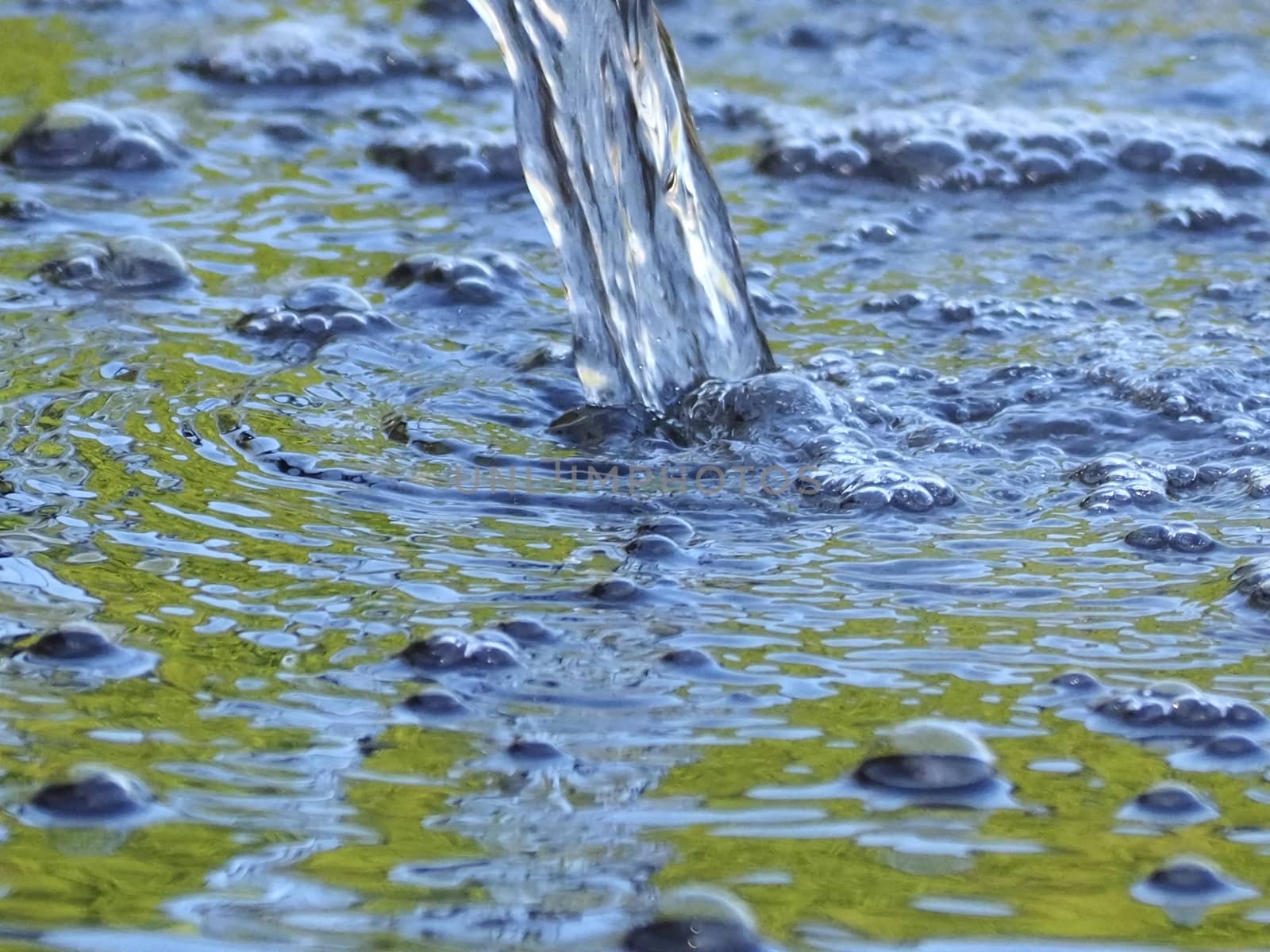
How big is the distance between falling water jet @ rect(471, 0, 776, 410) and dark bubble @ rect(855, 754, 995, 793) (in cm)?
78

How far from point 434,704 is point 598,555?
274 millimetres

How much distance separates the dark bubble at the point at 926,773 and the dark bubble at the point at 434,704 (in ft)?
0.84

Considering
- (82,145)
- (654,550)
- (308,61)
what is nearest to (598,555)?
(654,550)

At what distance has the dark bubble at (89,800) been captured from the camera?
988mm

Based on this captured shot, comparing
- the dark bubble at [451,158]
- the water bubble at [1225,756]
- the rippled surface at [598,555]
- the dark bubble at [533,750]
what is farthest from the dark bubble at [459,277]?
the water bubble at [1225,756]

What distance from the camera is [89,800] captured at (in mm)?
995

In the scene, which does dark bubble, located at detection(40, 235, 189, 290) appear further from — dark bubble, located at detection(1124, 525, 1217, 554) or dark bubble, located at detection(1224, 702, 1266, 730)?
dark bubble, located at detection(1224, 702, 1266, 730)

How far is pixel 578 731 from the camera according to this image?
1093 millimetres

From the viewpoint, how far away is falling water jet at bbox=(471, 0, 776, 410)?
184cm

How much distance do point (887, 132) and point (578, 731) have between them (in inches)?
64.5

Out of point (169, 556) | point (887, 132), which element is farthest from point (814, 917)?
point (887, 132)

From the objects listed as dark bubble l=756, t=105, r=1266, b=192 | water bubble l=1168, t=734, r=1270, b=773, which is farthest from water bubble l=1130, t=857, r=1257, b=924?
dark bubble l=756, t=105, r=1266, b=192

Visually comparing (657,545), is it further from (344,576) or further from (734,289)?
(734,289)

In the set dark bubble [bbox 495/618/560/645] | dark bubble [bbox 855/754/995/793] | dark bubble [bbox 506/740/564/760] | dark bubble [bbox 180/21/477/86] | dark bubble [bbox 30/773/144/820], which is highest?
dark bubble [bbox 180/21/477/86]
